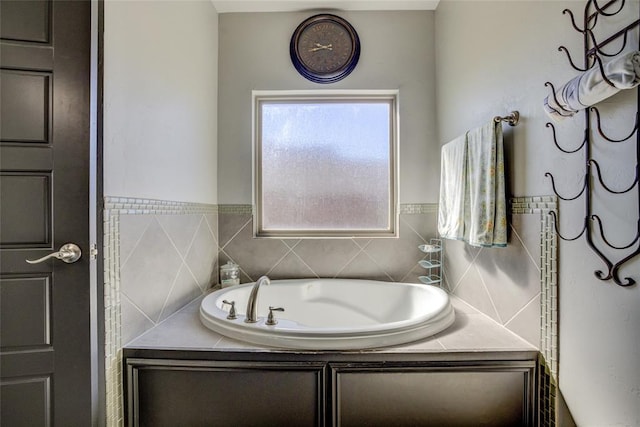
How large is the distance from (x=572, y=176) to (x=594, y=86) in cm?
34

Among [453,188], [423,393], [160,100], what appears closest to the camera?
[423,393]

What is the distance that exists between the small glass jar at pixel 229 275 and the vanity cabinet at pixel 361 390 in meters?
0.94

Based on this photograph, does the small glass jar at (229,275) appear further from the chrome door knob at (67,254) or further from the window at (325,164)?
the chrome door knob at (67,254)

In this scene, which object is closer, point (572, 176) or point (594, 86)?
Result: point (594, 86)

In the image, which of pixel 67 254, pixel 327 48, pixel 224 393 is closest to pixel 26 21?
pixel 67 254

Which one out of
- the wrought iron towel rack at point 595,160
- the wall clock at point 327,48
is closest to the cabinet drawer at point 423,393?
the wrought iron towel rack at point 595,160

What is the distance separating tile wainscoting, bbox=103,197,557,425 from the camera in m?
1.22

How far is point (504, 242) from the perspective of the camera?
1406 mm

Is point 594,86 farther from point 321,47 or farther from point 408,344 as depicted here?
point 321,47

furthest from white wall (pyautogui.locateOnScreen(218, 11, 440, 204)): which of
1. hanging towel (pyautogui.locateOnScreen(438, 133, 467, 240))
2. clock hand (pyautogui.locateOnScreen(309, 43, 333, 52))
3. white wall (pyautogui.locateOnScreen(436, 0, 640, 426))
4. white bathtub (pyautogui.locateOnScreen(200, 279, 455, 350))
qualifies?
white bathtub (pyautogui.locateOnScreen(200, 279, 455, 350))

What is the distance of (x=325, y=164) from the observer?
7.84ft

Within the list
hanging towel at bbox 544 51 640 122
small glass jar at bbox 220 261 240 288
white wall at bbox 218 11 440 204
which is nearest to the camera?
hanging towel at bbox 544 51 640 122

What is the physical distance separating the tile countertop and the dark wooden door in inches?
10.3

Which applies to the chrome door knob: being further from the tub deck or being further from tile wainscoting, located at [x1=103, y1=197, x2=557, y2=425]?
the tub deck
